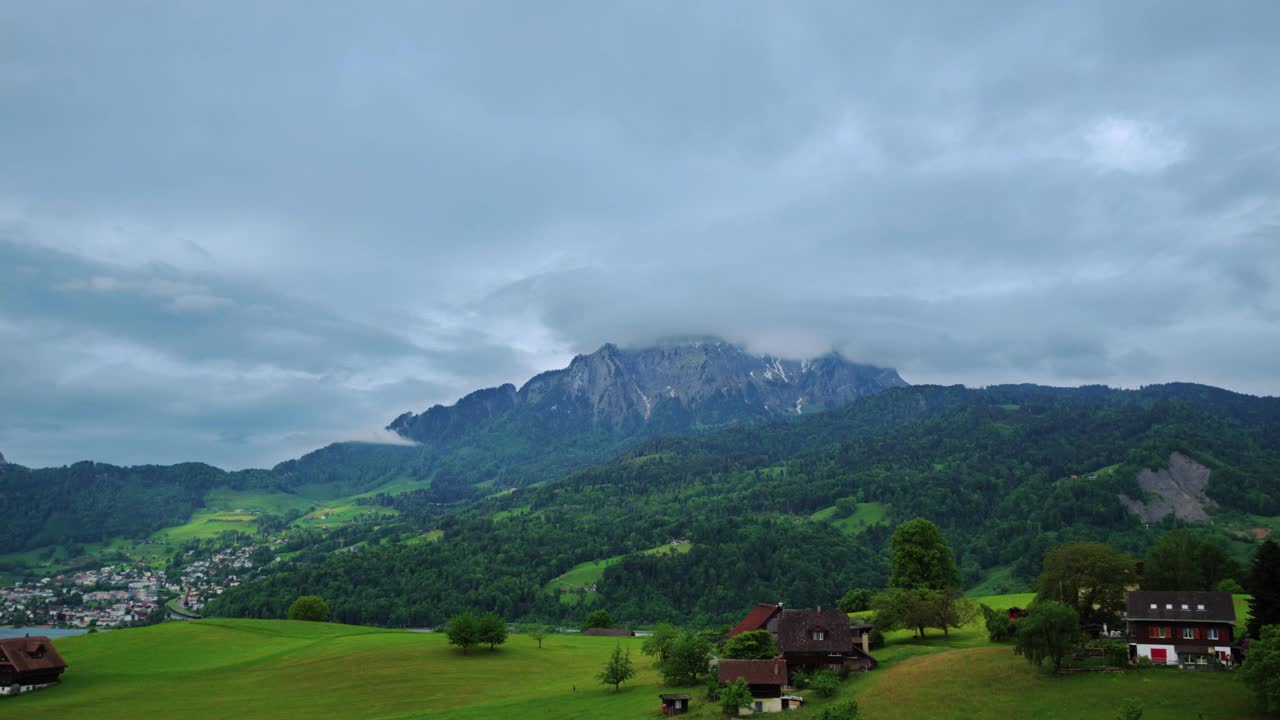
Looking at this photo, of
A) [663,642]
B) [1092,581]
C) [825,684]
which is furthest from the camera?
[663,642]

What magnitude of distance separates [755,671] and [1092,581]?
32.5 meters

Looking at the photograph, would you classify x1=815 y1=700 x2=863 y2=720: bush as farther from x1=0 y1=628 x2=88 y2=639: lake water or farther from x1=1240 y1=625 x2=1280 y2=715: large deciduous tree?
x1=0 y1=628 x2=88 y2=639: lake water

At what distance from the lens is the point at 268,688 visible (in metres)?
74.1

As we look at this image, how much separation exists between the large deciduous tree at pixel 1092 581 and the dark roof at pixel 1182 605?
7406 mm

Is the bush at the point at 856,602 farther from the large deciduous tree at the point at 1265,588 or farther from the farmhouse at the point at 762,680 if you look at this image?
the large deciduous tree at the point at 1265,588

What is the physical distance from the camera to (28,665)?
245 feet

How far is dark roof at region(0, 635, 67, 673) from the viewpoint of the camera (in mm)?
73688

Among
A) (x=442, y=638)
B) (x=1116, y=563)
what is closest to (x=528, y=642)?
(x=442, y=638)

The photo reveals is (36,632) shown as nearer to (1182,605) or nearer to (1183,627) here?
(1183,627)

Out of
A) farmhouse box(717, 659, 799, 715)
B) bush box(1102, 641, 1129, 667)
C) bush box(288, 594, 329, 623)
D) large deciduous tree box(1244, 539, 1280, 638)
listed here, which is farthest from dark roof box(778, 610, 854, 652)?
bush box(288, 594, 329, 623)

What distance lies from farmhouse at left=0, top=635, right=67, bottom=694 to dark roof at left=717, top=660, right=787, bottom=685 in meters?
70.7

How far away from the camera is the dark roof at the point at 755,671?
2227 inches

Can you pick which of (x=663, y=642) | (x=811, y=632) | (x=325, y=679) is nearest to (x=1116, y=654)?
(x=811, y=632)

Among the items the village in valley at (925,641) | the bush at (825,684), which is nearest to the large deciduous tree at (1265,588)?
the village in valley at (925,641)
